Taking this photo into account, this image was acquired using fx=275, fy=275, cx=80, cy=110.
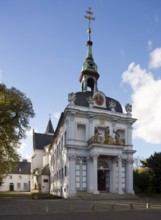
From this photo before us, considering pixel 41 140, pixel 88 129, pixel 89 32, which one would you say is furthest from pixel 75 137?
pixel 41 140

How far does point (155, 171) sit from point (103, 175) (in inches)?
265

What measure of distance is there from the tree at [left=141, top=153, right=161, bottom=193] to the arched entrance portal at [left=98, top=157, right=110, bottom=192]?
19.2ft

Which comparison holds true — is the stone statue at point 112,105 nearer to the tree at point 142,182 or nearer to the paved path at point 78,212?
the tree at point 142,182

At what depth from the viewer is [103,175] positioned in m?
34.7

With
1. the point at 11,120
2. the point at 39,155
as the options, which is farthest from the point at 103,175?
the point at 39,155

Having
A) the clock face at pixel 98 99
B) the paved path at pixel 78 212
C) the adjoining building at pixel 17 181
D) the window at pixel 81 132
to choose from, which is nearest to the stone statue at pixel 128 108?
the clock face at pixel 98 99

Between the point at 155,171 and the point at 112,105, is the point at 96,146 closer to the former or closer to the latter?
the point at 112,105

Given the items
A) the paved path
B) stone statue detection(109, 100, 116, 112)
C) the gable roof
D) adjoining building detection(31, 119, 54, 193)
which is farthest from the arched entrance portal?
the gable roof

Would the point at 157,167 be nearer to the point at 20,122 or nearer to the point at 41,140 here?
the point at 20,122

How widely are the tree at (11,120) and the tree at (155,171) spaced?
16.5 m

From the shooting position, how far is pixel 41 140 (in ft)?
256

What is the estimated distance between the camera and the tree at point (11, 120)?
3031cm

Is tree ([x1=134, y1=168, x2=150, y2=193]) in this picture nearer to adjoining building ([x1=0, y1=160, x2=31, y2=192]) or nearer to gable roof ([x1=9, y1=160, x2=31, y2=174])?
adjoining building ([x1=0, y1=160, x2=31, y2=192])

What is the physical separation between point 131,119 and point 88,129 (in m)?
6.57
